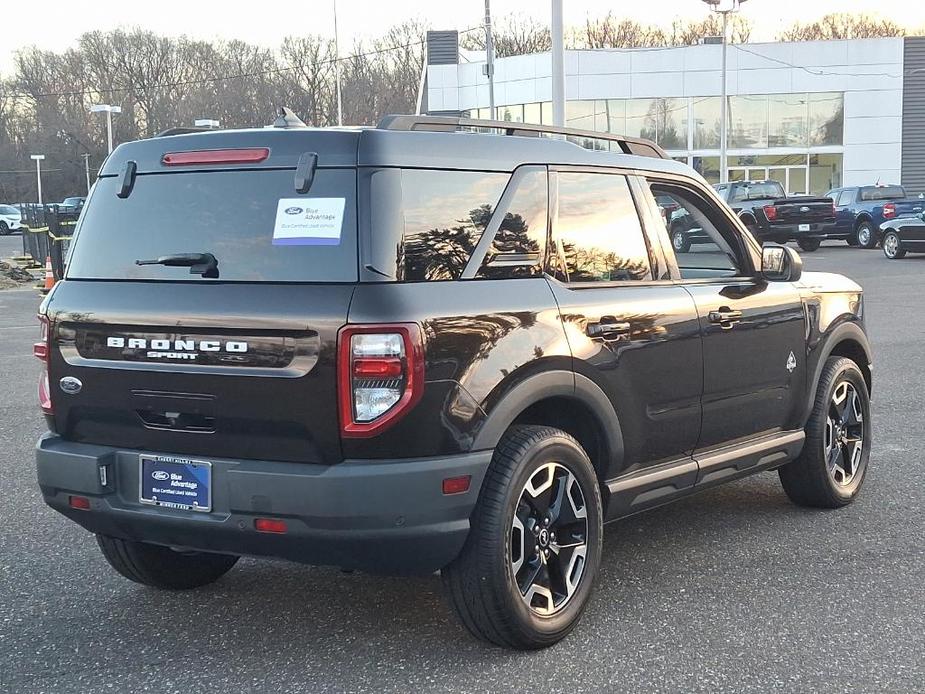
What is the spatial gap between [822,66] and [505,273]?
4994 centimetres

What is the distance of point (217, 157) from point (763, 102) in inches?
1952

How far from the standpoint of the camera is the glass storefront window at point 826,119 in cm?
5047

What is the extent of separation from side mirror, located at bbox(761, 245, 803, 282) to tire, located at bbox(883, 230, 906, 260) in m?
22.2

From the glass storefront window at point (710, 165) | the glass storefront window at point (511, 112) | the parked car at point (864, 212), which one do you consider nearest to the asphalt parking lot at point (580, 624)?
the parked car at point (864, 212)

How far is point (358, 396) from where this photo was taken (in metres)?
3.59

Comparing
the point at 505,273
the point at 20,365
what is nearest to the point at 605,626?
the point at 505,273

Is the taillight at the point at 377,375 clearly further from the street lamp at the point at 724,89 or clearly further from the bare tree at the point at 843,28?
the bare tree at the point at 843,28

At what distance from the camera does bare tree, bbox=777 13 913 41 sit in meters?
83.0

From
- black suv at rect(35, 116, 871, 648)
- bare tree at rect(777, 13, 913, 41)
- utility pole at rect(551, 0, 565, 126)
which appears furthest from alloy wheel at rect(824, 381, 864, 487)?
bare tree at rect(777, 13, 913, 41)

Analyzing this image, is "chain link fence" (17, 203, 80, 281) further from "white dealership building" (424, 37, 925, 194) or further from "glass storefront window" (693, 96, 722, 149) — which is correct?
"glass storefront window" (693, 96, 722, 149)

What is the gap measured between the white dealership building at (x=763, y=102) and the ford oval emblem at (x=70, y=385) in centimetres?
4748

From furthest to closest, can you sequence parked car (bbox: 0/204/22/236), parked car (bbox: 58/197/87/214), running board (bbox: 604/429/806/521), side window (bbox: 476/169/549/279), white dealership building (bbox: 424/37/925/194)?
parked car (bbox: 0/204/22/236) → white dealership building (bbox: 424/37/925/194) → parked car (bbox: 58/197/87/214) → running board (bbox: 604/429/806/521) → side window (bbox: 476/169/549/279)

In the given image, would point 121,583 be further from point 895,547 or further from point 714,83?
point 714,83

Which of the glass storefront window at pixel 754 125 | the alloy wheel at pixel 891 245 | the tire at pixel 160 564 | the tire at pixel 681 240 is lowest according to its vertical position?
the alloy wheel at pixel 891 245
